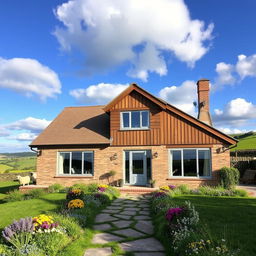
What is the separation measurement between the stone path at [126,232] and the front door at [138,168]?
615cm

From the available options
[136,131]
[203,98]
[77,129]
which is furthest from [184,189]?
[203,98]

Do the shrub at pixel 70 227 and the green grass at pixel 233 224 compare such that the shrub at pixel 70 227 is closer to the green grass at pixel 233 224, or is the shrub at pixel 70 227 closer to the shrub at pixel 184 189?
the green grass at pixel 233 224

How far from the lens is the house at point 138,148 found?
51.1ft

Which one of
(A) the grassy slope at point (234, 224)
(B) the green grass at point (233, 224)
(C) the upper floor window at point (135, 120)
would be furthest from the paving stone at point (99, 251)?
(C) the upper floor window at point (135, 120)

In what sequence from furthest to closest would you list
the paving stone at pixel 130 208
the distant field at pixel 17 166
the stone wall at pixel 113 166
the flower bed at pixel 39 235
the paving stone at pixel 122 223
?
the distant field at pixel 17 166, the stone wall at pixel 113 166, the paving stone at pixel 130 208, the paving stone at pixel 122 223, the flower bed at pixel 39 235

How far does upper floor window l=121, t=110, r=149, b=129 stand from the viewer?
16569 millimetres

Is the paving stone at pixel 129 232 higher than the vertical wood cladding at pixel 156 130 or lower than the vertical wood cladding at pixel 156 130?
lower

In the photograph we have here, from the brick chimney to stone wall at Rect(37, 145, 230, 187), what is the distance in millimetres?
5559

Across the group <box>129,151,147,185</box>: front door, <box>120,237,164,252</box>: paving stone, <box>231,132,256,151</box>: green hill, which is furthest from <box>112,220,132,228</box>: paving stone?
<box>231,132,256,151</box>: green hill

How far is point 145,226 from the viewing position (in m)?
7.23

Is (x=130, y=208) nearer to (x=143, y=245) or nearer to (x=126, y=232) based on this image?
(x=126, y=232)

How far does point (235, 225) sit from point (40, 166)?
14303 millimetres

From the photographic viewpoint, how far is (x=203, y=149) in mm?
15594

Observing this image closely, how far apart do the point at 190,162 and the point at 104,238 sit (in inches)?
425
